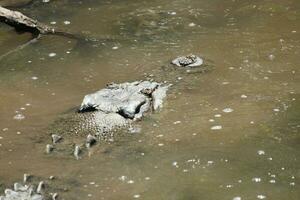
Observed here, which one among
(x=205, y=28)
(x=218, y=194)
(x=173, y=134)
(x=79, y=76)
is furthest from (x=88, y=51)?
(x=218, y=194)

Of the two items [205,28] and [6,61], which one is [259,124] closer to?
[205,28]

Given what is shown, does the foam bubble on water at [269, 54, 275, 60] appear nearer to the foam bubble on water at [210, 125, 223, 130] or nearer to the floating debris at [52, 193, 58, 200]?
the foam bubble on water at [210, 125, 223, 130]

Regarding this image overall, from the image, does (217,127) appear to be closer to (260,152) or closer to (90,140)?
(260,152)

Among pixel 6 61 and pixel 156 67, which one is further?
pixel 6 61

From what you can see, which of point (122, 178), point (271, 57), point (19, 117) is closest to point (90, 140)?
point (122, 178)

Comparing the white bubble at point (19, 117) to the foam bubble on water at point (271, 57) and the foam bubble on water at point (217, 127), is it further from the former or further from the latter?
the foam bubble on water at point (271, 57)

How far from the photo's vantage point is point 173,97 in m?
7.03

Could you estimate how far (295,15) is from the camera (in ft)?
30.8

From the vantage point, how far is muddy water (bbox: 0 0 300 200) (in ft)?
17.8

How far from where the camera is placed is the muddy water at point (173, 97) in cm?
543

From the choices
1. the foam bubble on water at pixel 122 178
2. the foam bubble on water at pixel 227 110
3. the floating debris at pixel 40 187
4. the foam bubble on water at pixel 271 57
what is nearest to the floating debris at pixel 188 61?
the foam bubble on water at pixel 271 57

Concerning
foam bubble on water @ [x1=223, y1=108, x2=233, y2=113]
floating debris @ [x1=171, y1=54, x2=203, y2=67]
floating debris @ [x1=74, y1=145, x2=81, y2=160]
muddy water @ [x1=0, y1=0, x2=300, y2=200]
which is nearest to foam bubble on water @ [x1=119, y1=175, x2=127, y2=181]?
muddy water @ [x1=0, y1=0, x2=300, y2=200]

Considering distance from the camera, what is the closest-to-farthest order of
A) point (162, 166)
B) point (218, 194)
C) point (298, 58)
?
point (218, 194), point (162, 166), point (298, 58)

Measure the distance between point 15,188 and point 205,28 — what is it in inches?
198
